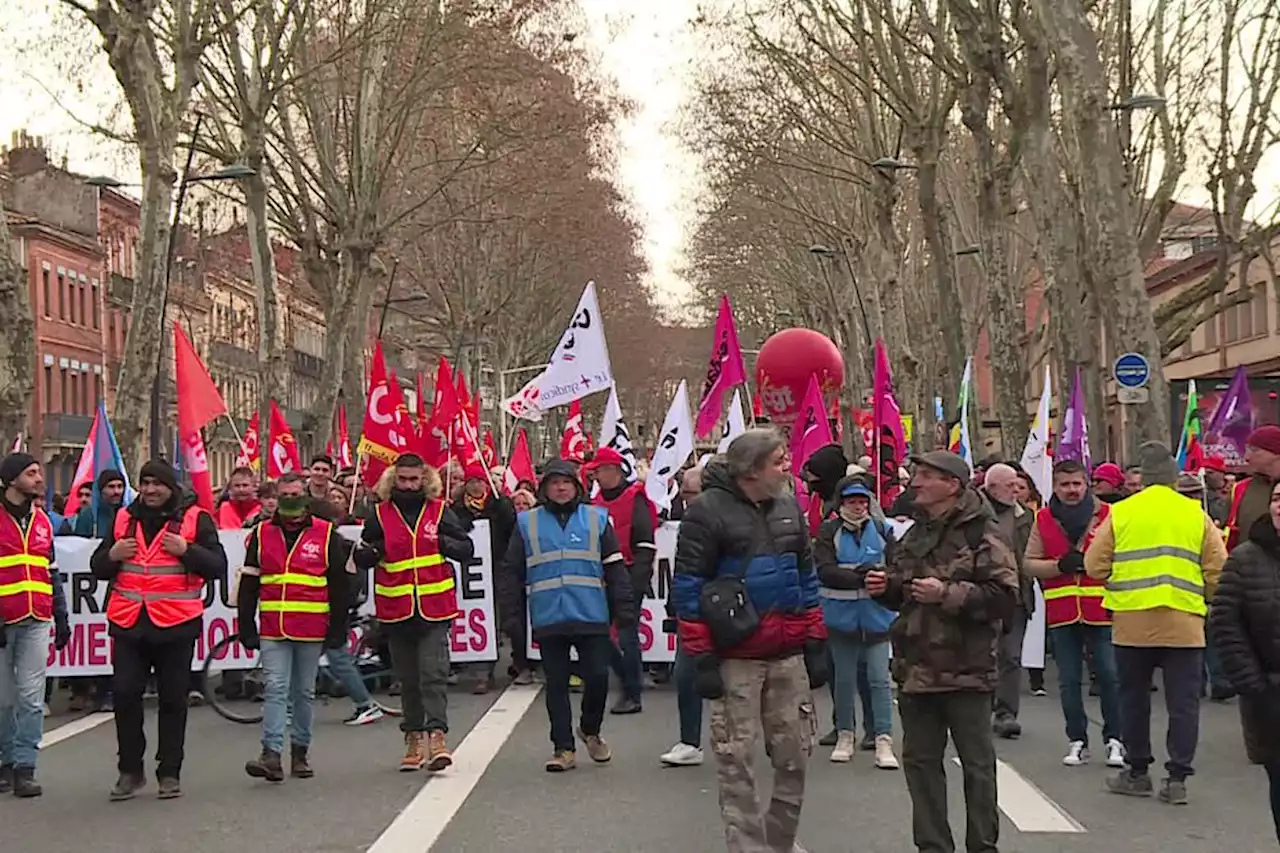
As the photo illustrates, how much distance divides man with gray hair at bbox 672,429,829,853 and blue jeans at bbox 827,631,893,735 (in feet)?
9.91

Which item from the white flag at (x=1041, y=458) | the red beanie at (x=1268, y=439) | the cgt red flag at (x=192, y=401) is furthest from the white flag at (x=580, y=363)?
the red beanie at (x=1268, y=439)

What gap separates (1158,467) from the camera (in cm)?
935

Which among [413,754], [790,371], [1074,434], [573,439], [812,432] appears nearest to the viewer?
[413,754]

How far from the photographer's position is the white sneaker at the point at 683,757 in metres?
10.5

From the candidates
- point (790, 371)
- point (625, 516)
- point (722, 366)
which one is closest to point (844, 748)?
point (625, 516)

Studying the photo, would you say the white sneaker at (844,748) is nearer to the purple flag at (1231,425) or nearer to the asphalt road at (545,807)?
the asphalt road at (545,807)

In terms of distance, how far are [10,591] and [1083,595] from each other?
582 centimetres

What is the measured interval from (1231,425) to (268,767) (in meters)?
17.7

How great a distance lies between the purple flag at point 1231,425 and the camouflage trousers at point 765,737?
12576 millimetres

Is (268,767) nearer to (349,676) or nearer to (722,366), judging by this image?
(349,676)

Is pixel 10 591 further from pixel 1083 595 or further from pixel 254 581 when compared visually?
pixel 1083 595

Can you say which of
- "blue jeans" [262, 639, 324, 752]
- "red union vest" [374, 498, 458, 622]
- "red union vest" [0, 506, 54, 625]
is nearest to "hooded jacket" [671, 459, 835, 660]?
"red union vest" [374, 498, 458, 622]

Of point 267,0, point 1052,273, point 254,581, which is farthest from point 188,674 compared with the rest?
point 267,0

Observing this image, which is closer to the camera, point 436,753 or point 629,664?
point 436,753
